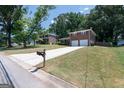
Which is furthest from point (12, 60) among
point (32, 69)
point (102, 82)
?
point (102, 82)

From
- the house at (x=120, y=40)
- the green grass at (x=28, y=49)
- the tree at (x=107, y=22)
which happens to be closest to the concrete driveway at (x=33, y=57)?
the green grass at (x=28, y=49)

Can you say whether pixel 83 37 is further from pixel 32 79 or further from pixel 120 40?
pixel 32 79

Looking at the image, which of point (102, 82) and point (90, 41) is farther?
point (90, 41)

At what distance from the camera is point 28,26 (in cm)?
661

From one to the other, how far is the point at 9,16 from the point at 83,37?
6.03ft

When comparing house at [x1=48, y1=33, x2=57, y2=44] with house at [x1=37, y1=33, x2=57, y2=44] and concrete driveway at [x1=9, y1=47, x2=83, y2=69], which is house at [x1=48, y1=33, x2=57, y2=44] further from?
concrete driveway at [x1=9, y1=47, x2=83, y2=69]

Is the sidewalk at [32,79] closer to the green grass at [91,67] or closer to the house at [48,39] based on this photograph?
the green grass at [91,67]

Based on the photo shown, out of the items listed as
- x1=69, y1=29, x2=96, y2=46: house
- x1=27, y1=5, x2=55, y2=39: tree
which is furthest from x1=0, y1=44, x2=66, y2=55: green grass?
x1=69, y1=29, x2=96, y2=46: house

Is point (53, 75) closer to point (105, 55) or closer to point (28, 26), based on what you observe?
point (28, 26)

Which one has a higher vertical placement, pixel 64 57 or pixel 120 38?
pixel 120 38

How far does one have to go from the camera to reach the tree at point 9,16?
6.45 metres

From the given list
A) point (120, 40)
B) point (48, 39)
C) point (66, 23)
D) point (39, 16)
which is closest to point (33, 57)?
point (48, 39)
